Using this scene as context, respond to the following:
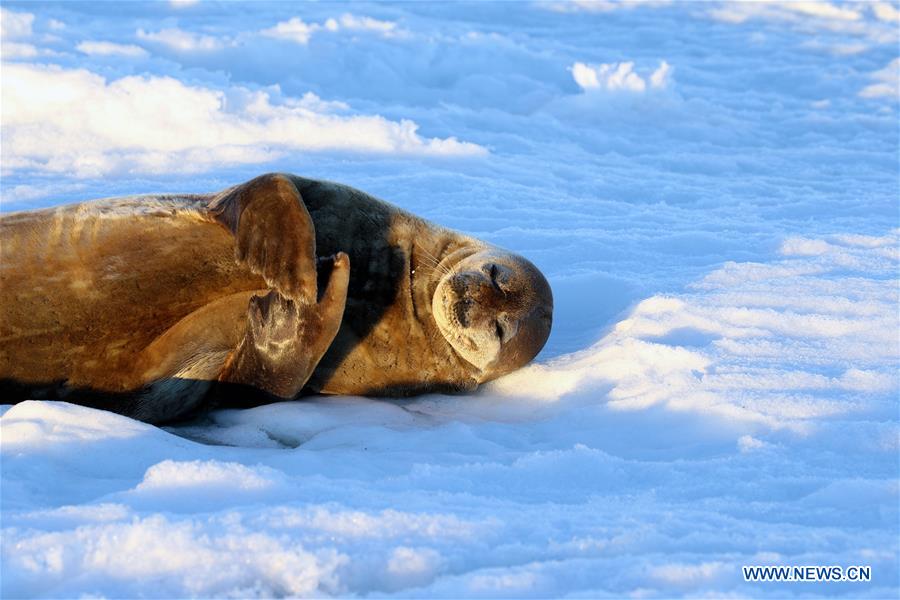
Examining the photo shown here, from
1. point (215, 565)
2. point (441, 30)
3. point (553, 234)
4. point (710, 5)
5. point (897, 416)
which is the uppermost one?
point (710, 5)

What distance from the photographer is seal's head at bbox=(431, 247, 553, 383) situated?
444cm

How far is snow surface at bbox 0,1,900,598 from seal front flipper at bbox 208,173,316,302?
54cm

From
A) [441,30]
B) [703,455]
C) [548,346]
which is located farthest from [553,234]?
[441,30]

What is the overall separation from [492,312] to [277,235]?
106cm

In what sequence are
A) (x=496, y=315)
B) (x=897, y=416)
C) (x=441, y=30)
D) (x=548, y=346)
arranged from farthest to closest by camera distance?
(x=441, y=30)
(x=548, y=346)
(x=496, y=315)
(x=897, y=416)

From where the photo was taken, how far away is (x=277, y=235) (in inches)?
150

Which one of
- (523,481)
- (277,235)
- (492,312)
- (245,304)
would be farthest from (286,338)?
(523,481)

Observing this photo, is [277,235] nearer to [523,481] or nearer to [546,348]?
[523,481]

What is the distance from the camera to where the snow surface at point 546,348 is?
2.66m

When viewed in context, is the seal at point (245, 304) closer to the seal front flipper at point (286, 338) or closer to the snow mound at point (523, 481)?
the seal front flipper at point (286, 338)

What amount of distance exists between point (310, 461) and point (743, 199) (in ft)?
16.9

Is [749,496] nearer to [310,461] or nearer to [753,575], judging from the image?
[753,575]

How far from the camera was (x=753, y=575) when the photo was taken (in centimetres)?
264

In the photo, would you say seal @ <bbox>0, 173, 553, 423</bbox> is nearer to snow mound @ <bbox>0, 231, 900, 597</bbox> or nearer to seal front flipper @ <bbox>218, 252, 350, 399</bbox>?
seal front flipper @ <bbox>218, 252, 350, 399</bbox>
